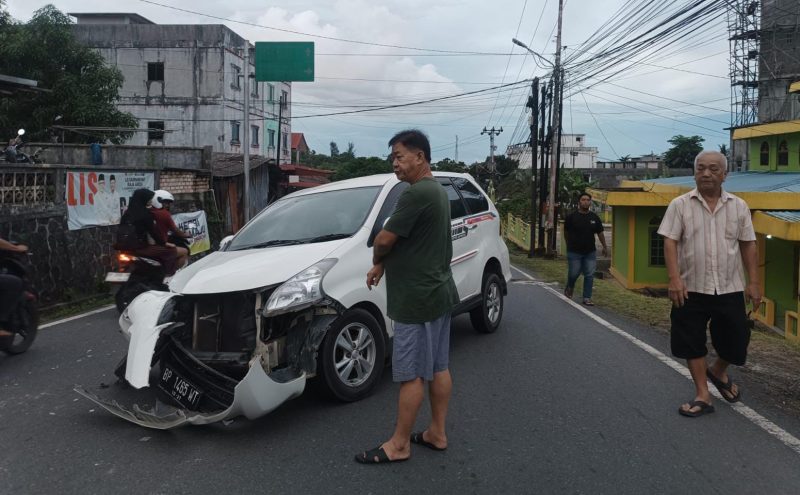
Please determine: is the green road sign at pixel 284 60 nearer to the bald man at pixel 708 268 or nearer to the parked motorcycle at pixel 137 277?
the parked motorcycle at pixel 137 277

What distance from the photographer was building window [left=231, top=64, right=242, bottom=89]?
3853cm

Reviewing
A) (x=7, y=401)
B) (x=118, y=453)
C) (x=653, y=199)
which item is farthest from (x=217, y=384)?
(x=653, y=199)

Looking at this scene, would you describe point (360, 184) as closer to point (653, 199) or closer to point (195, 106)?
point (653, 199)

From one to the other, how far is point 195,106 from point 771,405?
1428 inches

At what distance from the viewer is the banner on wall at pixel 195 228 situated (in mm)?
13953

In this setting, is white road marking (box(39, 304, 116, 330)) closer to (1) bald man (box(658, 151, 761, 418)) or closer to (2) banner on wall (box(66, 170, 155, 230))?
(2) banner on wall (box(66, 170, 155, 230))

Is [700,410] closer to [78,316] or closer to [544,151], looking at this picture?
[78,316]

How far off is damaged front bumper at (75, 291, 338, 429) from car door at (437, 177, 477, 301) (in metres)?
2.13

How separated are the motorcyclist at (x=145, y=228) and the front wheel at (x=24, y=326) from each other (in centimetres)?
134

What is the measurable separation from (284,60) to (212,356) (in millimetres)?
16367

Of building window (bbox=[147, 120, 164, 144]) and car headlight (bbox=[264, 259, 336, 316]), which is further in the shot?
building window (bbox=[147, 120, 164, 144])

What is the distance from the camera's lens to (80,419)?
4.63 m

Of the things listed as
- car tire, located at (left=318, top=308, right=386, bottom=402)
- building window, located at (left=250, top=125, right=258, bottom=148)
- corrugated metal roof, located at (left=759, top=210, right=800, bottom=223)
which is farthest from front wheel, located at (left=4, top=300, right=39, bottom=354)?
building window, located at (left=250, top=125, right=258, bottom=148)

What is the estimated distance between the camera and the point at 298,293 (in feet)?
14.8
